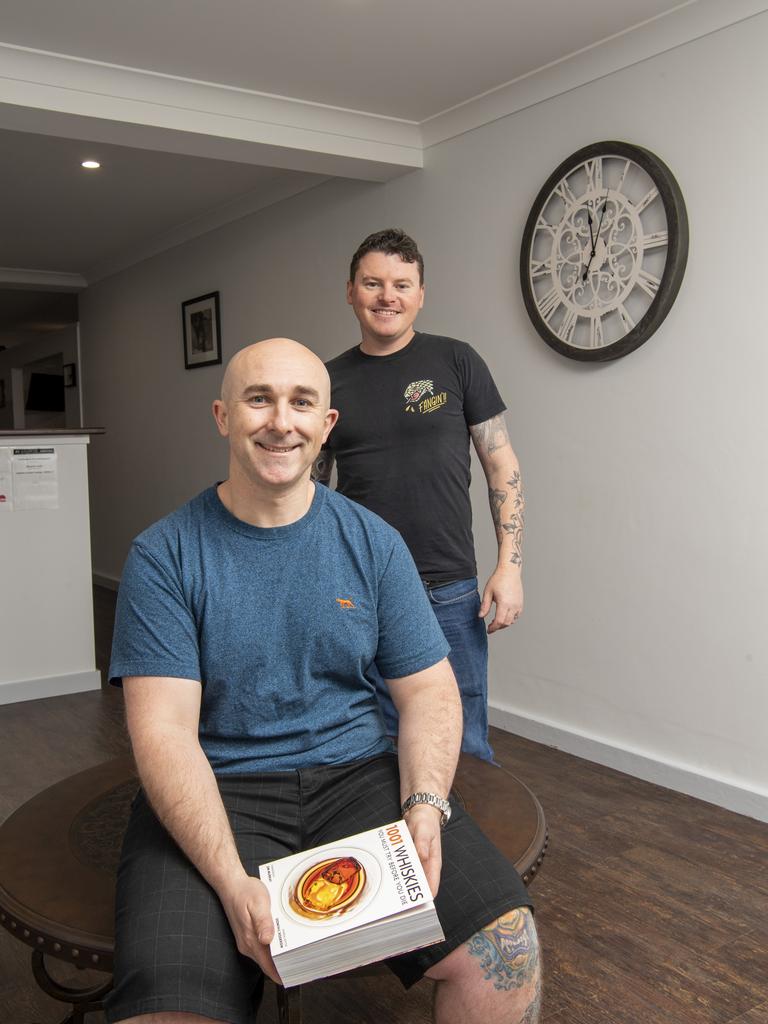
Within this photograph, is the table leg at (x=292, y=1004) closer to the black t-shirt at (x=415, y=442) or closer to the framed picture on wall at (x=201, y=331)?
the black t-shirt at (x=415, y=442)

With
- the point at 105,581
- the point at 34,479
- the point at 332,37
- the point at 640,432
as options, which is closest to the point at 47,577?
the point at 34,479

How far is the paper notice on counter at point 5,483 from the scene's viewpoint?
4.08 metres

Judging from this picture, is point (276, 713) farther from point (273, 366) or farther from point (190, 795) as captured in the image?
point (273, 366)

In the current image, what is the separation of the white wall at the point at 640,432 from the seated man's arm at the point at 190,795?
78.5 inches

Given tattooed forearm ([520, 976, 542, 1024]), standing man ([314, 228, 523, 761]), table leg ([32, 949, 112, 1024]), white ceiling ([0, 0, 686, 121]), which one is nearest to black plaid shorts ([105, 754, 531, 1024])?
tattooed forearm ([520, 976, 542, 1024])

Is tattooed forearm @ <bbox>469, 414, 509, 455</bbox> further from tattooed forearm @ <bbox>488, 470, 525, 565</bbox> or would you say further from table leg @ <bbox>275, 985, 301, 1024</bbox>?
table leg @ <bbox>275, 985, 301, 1024</bbox>

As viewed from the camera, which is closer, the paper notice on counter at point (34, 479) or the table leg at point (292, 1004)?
the table leg at point (292, 1004)

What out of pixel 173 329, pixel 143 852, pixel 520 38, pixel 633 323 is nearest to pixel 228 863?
pixel 143 852

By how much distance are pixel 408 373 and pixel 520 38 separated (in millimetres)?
1545

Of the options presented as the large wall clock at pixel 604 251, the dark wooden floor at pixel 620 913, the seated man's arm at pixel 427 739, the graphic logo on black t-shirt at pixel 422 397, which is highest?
the large wall clock at pixel 604 251

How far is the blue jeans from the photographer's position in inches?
83.9

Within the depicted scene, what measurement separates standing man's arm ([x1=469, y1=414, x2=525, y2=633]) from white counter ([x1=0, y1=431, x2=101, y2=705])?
2457 mm

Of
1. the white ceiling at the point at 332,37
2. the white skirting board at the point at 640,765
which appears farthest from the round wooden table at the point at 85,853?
the white ceiling at the point at 332,37

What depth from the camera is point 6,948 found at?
2.16 metres
